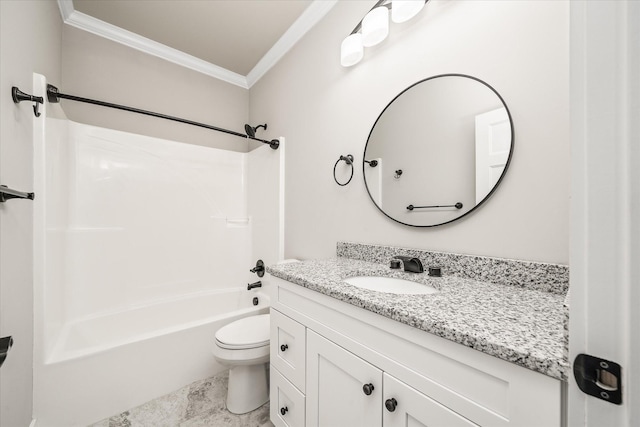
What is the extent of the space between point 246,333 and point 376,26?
74.7 inches

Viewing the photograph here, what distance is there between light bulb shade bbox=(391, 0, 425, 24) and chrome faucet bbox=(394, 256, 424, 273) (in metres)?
1.13

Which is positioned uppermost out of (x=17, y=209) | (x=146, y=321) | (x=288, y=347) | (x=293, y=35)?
(x=293, y=35)

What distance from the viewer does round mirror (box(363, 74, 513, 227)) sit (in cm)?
99

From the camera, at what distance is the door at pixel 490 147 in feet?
3.12

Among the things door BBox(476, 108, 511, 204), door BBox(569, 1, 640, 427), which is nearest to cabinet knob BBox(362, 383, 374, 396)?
door BBox(569, 1, 640, 427)

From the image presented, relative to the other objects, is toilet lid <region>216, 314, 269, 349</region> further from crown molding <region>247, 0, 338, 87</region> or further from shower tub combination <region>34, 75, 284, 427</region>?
crown molding <region>247, 0, 338, 87</region>

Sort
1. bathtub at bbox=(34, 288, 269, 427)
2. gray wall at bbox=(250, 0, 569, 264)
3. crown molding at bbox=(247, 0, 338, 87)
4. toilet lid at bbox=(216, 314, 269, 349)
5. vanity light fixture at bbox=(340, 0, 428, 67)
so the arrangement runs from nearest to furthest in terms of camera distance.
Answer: gray wall at bbox=(250, 0, 569, 264), vanity light fixture at bbox=(340, 0, 428, 67), bathtub at bbox=(34, 288, 269, 427), toilet lid at bbox=(216, 314, 269, 349), crown molding at bbox=(247, 0, 338, 87)

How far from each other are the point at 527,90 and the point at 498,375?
953 millimetres

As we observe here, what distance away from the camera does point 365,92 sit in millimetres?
1454

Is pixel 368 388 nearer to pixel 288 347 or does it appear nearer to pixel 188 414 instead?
pixel 288 347

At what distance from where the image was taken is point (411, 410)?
2.13 ft

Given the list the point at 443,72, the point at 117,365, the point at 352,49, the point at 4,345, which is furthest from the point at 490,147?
the point at 117,365

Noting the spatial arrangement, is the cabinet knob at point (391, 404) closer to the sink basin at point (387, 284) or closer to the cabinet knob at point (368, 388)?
the cabinet knob at point (368, 388)

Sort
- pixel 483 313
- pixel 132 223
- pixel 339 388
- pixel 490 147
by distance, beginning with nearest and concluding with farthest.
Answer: pixel 483 313 < pixel 339 388 < pixel 490 147 < pixel 132 223
